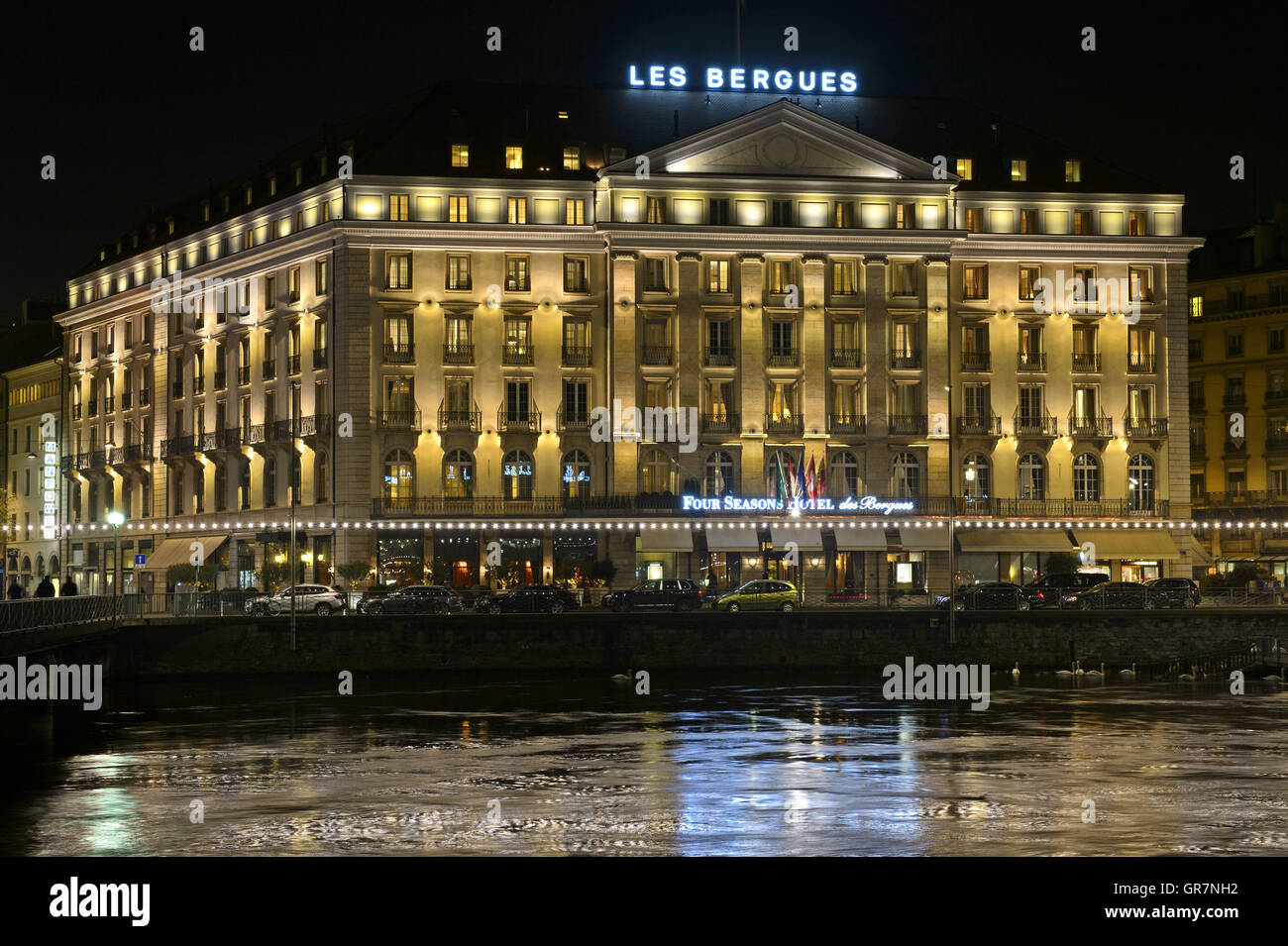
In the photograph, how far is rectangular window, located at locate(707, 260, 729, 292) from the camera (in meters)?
105

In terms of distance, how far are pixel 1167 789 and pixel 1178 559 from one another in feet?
217

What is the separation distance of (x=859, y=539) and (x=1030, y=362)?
15.5 m

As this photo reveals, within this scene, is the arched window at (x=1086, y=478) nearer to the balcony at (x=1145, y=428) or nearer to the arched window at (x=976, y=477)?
the balcony at (x=1145, y=428)

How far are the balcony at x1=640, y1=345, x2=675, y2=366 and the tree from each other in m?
20.0

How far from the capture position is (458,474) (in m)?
104

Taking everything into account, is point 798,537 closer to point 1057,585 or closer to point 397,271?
point 1057,585

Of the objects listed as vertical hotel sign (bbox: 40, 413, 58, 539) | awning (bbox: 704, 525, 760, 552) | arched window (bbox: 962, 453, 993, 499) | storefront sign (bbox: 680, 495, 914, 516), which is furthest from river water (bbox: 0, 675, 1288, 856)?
vertical hotel sign (bbox: 40, 413, 58, 539)

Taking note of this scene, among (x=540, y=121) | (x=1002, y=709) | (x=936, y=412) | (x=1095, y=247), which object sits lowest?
(x=1002, y=709)

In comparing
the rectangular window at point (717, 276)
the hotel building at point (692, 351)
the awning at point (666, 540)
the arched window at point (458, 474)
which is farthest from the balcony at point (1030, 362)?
the arched window at point (458, 474)

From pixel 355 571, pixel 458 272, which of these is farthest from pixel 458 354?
pixel 355 571

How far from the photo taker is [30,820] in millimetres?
39438

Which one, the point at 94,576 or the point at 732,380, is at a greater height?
the point at 732,380
